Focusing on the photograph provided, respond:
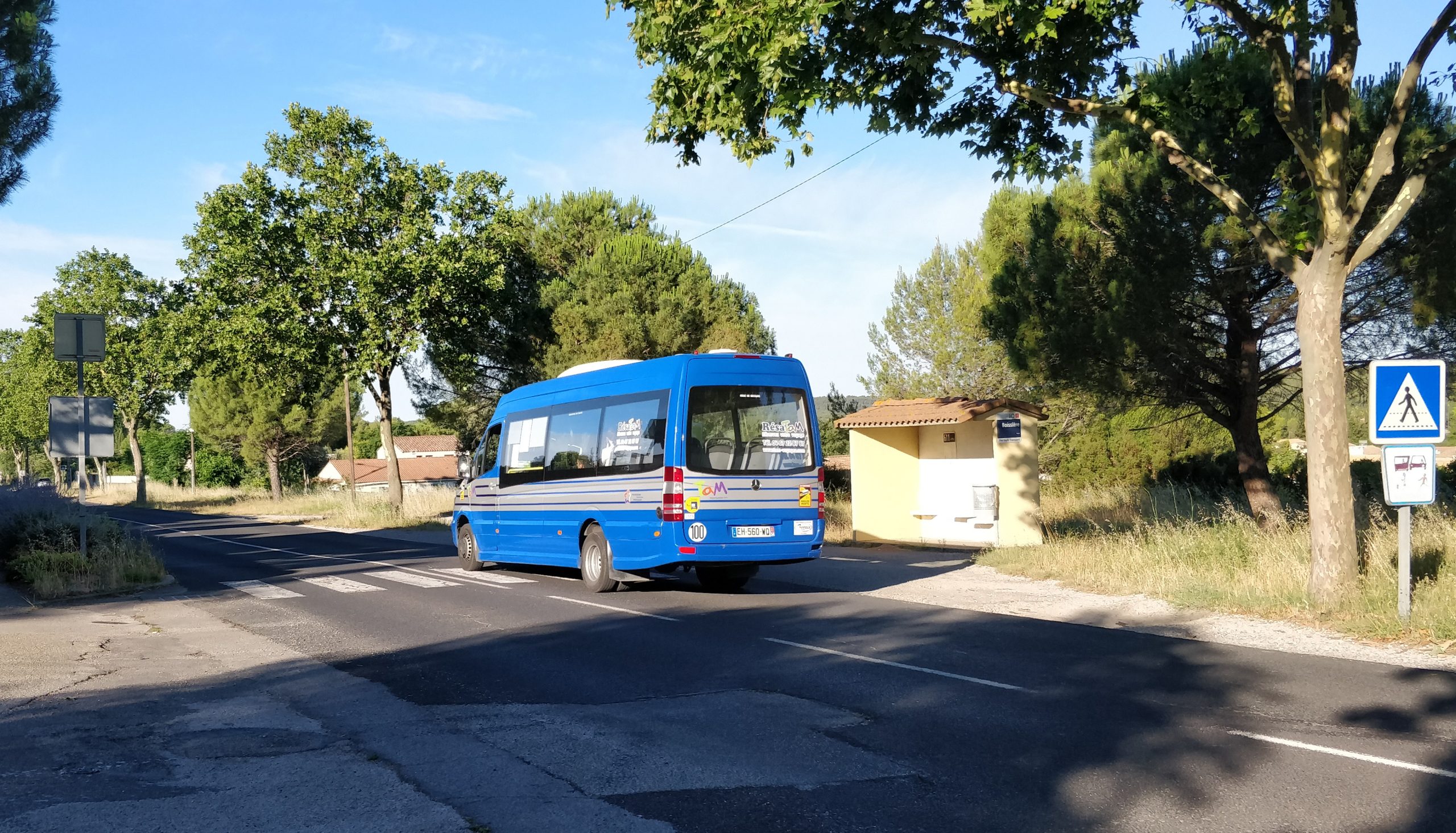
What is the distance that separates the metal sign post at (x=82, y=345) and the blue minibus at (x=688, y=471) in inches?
246

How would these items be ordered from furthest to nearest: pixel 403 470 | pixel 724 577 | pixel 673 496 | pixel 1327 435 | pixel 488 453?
pixel 403 470
pixel 488 453
pixel 724 577
pixel 673 496
pixel 1327 435

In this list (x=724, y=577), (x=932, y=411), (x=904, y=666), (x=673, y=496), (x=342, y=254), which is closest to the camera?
(x=904, y=666)

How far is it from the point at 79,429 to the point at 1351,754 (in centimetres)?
1557

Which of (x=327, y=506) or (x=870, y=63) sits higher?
(x=870, y=63)

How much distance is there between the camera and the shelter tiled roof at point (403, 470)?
99.2 m

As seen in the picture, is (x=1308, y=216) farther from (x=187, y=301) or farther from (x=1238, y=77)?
(x=187, y=301)

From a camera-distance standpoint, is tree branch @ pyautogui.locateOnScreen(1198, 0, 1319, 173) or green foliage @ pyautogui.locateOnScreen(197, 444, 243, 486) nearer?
tree branch @ pyautogui.locateOnScreen(1198, 0, 1319, 173)

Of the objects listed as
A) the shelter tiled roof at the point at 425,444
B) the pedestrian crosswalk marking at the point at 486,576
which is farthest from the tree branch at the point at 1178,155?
the shelter tiled roof at the point at 425,444

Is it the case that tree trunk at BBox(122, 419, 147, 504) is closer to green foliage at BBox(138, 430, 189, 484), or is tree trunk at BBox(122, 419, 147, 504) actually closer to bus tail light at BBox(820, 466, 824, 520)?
green foliage at BBox(138, 430, 189, 484)

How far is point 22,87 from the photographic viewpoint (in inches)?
535

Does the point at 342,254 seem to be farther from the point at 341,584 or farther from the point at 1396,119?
the point at 1396,119

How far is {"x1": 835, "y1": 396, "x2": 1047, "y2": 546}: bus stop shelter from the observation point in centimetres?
1950

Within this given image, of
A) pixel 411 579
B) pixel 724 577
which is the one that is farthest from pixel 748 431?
pixel 411 579

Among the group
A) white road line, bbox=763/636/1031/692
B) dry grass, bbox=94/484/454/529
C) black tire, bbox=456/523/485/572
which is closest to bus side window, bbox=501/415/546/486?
black tire, bbox=456/523/485/572
